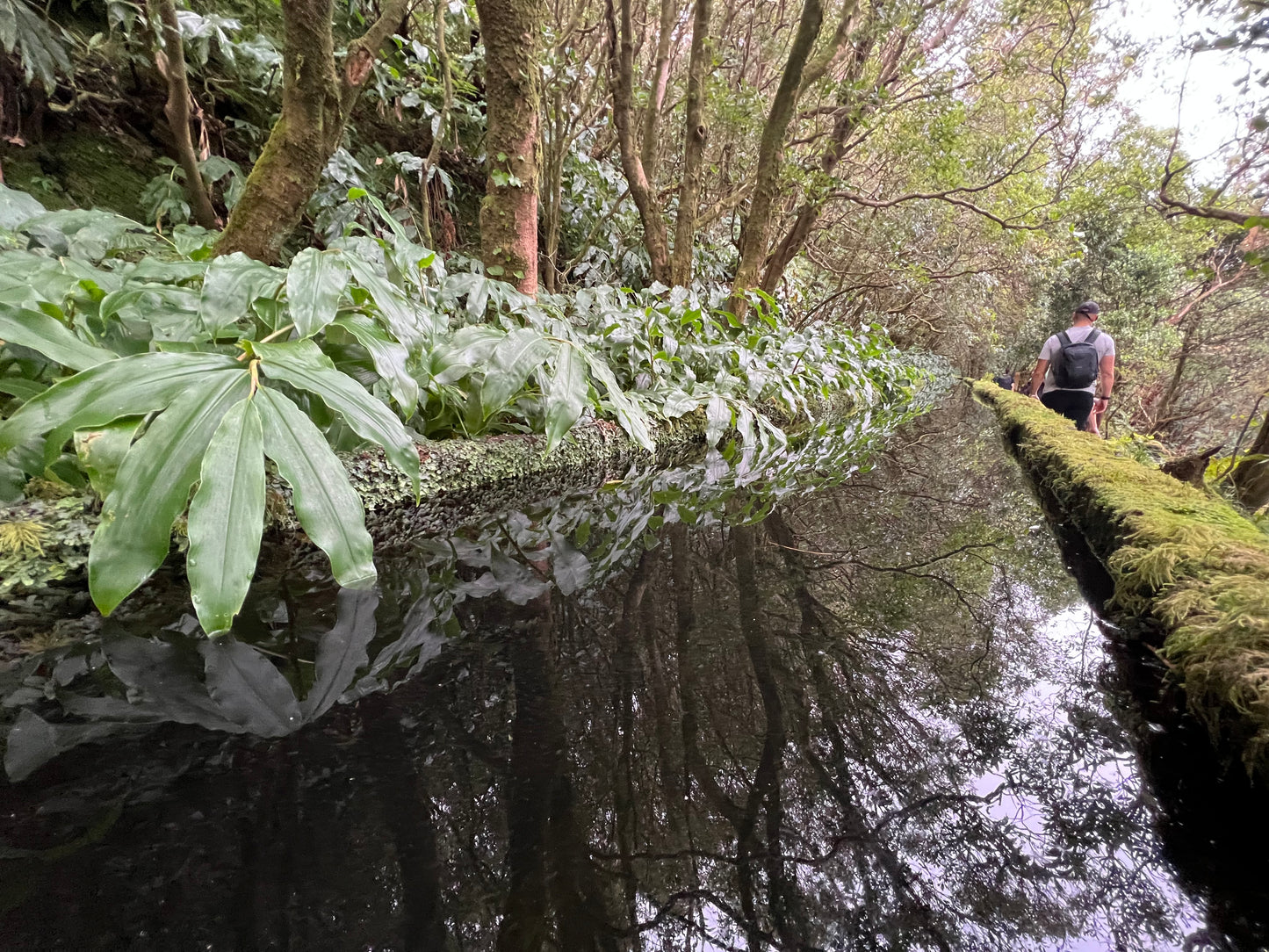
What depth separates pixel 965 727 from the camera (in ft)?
3.04

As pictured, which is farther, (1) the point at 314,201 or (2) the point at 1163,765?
(1) the point at 314,201

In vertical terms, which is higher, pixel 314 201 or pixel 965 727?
pixel 314 201

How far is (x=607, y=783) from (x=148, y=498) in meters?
0.68

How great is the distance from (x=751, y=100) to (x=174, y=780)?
4805 mm

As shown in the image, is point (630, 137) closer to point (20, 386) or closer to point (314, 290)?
point (314, 290)

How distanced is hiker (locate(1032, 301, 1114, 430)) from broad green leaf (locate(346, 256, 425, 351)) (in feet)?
12.8

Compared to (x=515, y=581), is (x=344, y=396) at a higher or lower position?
higher

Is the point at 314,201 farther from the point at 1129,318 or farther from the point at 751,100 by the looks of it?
the point at 1129,318

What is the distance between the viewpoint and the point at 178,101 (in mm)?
2400

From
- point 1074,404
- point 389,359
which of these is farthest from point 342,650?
point 1074,404

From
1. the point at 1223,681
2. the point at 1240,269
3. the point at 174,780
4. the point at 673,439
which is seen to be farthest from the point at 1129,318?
the point at 174,780

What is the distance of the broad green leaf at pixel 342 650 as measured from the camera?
0.83 meters

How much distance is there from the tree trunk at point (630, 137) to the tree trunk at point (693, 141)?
0.38 feet

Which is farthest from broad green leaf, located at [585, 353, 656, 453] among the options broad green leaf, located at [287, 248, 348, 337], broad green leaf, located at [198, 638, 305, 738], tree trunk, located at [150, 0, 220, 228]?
tree trunk, located at [150, 0, 220, 228]
